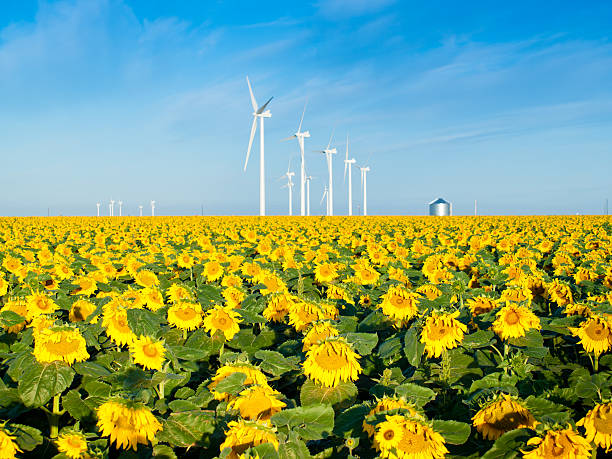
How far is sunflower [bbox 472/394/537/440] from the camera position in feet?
8.25

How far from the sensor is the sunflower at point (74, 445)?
2531 millimetres

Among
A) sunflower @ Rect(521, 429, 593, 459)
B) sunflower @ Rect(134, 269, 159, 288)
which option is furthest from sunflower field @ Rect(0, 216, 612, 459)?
sunflower @ Rect(134, 269, 159, 288)

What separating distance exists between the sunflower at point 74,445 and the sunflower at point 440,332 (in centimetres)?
236

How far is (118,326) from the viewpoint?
4.09 meters

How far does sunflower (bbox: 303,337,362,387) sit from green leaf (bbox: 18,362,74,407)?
1675mm

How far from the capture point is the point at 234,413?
256 cm

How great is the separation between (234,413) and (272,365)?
2.04ft

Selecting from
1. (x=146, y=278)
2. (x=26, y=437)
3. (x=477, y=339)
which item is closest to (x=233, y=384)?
(x=26, y=437)

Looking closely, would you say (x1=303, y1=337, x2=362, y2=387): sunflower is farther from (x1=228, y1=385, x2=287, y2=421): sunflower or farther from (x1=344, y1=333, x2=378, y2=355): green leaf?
(x1=228, y1=385, x2=287, y2=421): sunflower

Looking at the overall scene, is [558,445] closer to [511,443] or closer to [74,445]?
[511,443]

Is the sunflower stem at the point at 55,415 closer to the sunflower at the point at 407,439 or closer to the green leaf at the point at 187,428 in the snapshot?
the green leaf at the point at 187,428

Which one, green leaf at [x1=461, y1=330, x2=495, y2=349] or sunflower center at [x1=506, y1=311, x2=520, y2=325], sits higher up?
sunflower center at [x1=506, y1=311, x2=520, y2=325]

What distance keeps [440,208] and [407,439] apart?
101374 mm

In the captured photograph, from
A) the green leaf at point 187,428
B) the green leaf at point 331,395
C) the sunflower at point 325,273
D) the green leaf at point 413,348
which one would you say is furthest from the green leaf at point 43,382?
the sunflower at point 325,273
